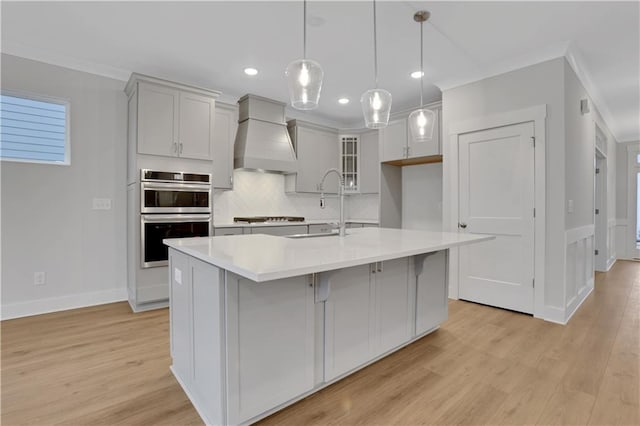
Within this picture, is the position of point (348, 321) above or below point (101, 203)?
below

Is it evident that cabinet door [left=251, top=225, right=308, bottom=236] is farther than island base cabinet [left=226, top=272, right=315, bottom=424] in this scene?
Yes

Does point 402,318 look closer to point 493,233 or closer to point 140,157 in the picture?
point 493,233

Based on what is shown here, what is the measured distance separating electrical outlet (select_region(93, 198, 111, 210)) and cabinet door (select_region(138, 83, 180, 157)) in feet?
2.49

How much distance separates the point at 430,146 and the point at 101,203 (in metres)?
4.03

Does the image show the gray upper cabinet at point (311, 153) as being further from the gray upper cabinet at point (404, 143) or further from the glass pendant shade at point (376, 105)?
the glass pendant shade at point (376, 105)

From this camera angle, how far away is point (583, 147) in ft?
11.8

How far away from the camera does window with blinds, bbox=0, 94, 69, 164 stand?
3170mm

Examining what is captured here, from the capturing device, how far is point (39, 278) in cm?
326

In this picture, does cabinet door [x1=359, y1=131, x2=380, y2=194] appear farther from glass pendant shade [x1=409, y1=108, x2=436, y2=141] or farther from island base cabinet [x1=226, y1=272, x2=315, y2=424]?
island base cabinet [x1=226, y1=272, x2=315, y2=424]

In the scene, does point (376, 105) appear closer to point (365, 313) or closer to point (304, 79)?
point (304, 79)

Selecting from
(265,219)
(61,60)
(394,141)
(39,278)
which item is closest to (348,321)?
(265,219)

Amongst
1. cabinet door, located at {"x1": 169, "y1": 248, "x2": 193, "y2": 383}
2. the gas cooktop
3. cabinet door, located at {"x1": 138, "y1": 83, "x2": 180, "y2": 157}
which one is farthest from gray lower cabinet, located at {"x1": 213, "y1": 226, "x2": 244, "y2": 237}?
cabinet door, located at {"x1": 169, "y1": 248, "x2": 193, "y2": 383}

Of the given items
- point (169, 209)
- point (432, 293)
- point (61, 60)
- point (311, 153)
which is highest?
point (61, 60)

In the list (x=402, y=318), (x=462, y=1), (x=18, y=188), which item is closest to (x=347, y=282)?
(x=402, y=318)
